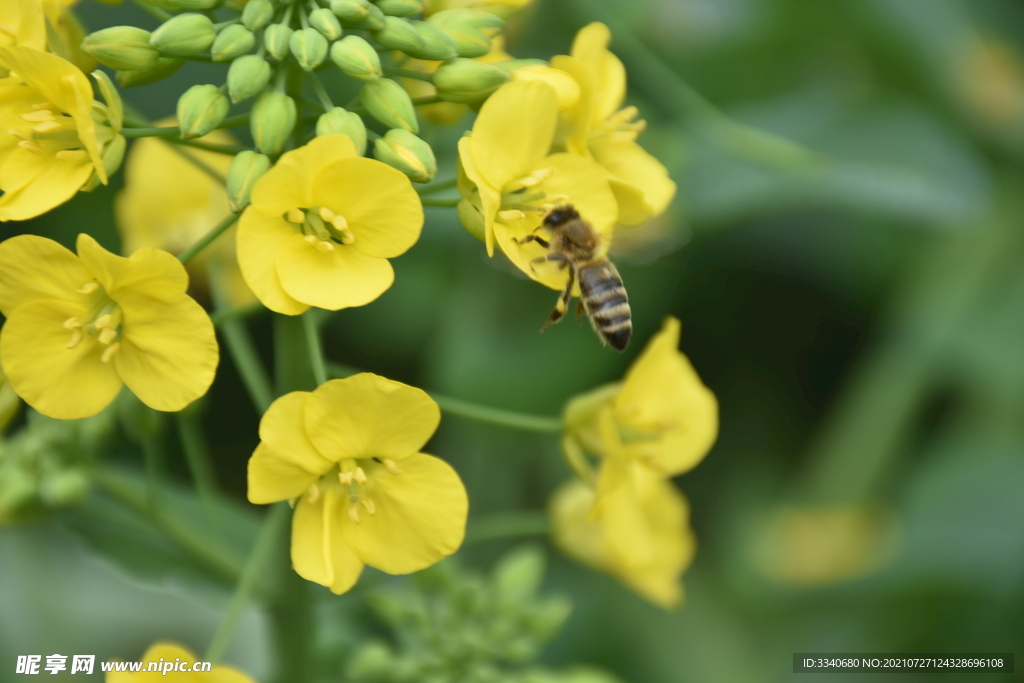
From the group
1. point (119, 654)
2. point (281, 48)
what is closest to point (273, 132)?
point (281, 48)

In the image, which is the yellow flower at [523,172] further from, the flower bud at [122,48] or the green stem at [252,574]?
the green stem at [252,574]

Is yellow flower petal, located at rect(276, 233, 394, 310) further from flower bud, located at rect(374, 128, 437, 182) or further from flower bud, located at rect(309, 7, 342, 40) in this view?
flower bud, located at rect(309, 7, 342, 40)

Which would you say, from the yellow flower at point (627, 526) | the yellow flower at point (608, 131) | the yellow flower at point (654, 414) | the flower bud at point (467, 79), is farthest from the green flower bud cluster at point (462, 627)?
the flower bud at point (467, 79)

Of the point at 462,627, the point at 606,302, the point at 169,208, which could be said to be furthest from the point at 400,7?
the point at 462,627

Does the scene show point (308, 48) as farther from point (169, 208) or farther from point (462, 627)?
point (462, 627)

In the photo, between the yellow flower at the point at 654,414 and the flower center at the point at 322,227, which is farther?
the yellow flower at the point at 654,414

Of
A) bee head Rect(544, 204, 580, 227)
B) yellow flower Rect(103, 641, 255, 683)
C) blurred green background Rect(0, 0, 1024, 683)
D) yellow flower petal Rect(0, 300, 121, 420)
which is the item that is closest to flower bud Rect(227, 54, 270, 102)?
yellow flower petal Rect(0, 300, 121, 420)
